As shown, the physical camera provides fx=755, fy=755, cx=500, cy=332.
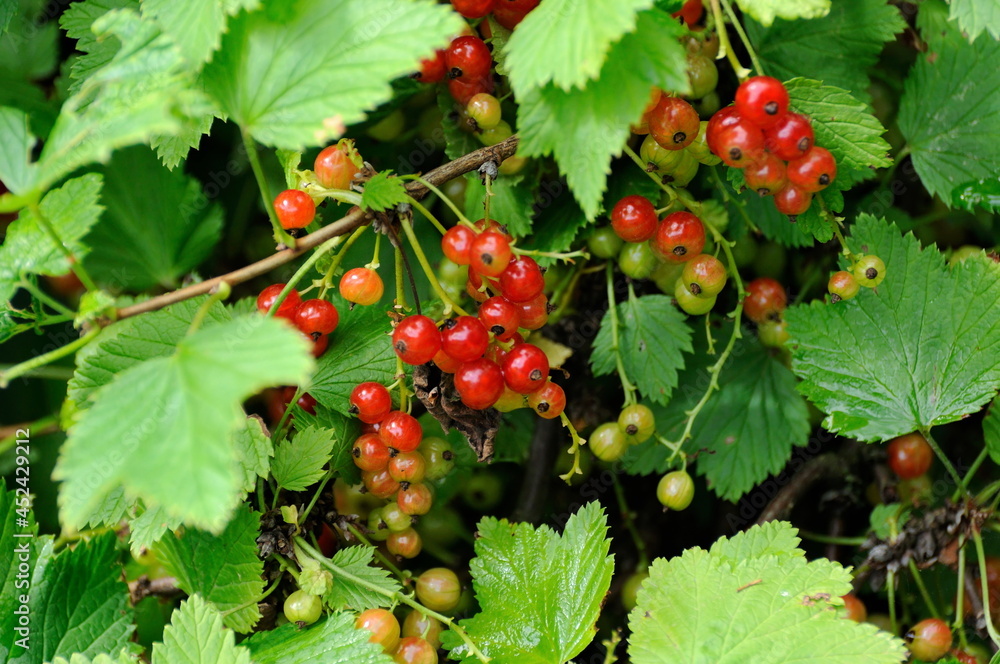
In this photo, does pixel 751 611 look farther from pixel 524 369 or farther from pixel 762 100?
pixel 762 100

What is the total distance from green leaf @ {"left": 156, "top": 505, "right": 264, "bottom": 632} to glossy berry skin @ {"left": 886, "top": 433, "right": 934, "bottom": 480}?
101cm

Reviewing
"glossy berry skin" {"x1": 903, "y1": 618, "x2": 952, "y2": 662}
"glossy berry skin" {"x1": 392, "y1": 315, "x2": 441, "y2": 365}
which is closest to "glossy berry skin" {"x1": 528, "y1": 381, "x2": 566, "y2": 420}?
"glossy berry skin" {"x1": 392, "y1": 315, "x2": 441, "y2": 365}

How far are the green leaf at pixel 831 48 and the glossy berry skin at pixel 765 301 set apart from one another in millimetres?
293

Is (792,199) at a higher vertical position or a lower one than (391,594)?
higher

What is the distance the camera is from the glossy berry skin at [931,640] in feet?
3.31

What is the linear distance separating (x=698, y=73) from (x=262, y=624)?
893 millimetres

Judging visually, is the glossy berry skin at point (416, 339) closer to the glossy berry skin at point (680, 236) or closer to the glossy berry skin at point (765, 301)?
the glossy berry skin at point (680, 236)

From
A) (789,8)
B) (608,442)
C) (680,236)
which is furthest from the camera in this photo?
(608,442)

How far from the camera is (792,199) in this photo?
87 centimetres

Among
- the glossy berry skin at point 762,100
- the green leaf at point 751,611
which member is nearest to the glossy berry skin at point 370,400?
the green leaf at point 751,611

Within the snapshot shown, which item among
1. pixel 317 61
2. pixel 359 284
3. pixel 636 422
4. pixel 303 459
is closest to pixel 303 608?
pixel 303 459

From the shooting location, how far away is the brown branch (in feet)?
2.59

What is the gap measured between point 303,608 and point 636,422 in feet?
1.62

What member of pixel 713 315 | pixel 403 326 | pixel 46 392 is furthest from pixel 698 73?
pixel 46 392
